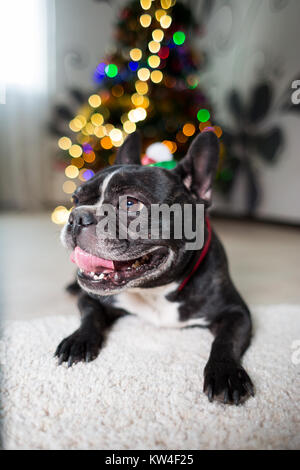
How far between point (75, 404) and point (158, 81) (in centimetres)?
273

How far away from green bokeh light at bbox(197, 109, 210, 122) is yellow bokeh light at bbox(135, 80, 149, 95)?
50 cm

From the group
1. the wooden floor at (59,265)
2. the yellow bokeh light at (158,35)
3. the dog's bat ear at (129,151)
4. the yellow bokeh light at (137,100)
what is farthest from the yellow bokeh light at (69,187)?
the dog's bat ear at (129,151)

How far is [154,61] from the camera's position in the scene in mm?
2828

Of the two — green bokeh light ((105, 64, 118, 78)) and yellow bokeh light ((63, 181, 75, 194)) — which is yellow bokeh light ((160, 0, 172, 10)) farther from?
yellow bokeh light ((63, 181, 75, 194))

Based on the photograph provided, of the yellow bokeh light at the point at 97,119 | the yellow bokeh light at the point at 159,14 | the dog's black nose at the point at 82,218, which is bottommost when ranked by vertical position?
the dog's black nose at the point at 82,218

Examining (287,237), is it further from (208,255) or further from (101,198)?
(101,198)

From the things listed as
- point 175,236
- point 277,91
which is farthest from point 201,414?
point 277,91

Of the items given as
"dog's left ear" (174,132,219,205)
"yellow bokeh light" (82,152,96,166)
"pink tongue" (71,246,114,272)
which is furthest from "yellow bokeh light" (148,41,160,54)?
"pink tongue" (71,246,114,272)

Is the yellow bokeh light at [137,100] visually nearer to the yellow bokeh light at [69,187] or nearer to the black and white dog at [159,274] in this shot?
the yellow bokeh light at [69,187]

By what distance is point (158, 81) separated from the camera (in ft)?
9.43

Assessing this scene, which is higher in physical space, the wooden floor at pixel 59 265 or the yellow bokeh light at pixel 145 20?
the yellow bokeh light at pixel 145 20

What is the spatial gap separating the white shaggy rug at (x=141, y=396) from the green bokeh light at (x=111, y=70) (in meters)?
2.44

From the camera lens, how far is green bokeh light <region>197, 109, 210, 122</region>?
9.78ft

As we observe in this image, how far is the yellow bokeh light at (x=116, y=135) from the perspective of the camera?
2.73m
